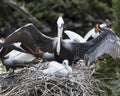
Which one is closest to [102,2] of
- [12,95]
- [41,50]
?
[41,50]

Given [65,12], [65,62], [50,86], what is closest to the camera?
[50,86]

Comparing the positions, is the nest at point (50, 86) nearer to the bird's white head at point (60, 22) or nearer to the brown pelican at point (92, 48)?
the brown pelican at point (92, 48)

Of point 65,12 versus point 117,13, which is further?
point 65,12

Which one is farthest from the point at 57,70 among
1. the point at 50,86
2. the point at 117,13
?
the point at 117,13

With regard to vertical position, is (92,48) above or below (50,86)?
above

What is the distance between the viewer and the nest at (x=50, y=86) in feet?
12.4

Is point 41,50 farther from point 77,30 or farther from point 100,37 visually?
point 77,30

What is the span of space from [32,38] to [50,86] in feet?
1.75

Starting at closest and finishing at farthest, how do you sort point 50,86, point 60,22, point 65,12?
1. point 50,86
2. point 60,22
3. point 65,12

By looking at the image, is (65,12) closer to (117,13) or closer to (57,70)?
(117,13)

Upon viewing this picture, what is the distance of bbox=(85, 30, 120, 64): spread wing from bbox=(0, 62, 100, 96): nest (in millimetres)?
161

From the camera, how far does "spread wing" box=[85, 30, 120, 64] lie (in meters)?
3.84

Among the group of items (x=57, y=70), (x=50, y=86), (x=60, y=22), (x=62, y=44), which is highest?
(x=60, y=22)

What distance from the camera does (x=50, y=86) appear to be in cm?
382
